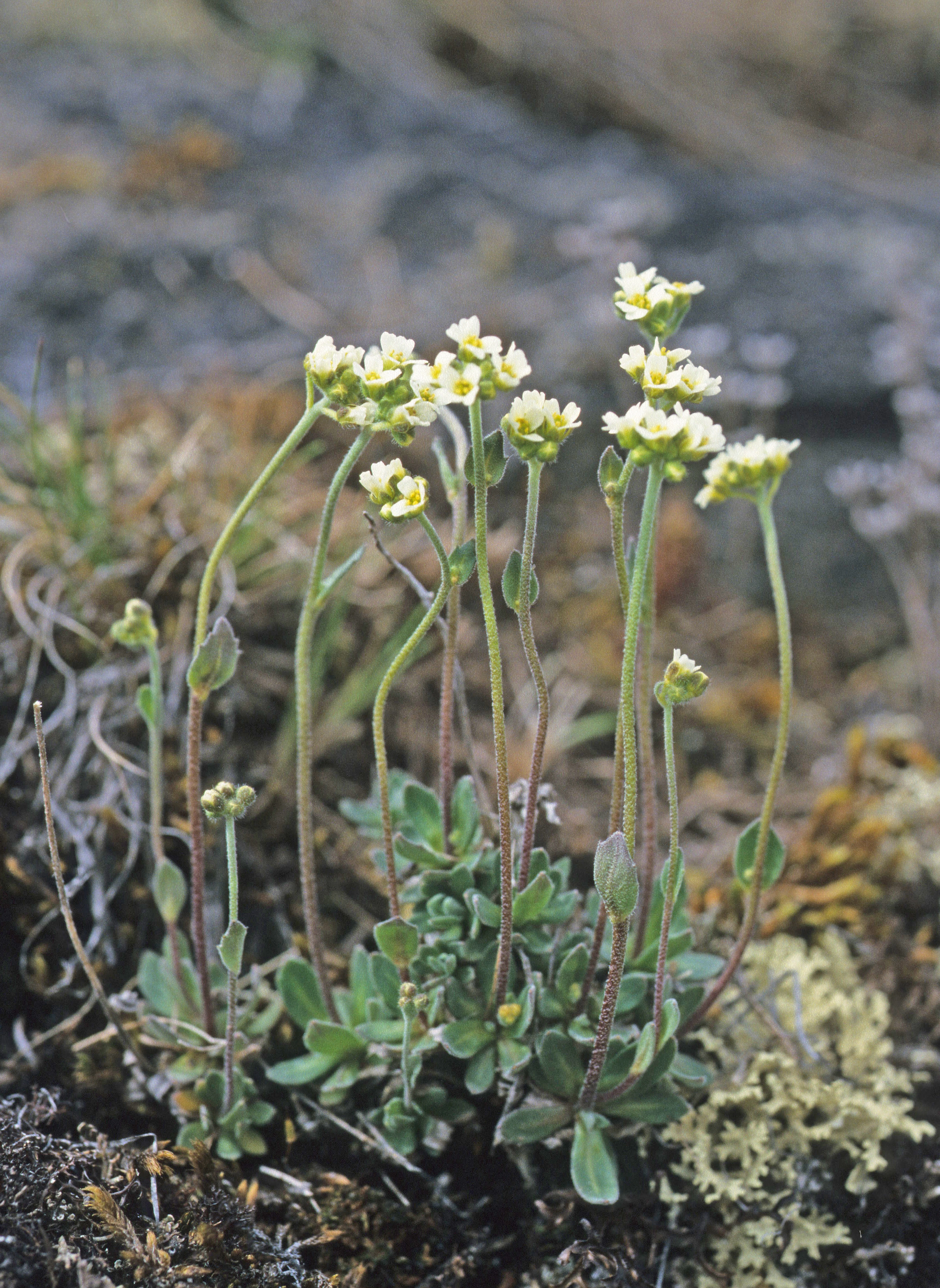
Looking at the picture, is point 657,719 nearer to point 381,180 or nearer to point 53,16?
point 381,180

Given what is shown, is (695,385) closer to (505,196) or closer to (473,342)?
(473,342)

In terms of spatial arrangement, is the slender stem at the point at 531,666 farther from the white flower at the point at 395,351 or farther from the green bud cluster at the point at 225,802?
the green bud cluster at the point at 225,802

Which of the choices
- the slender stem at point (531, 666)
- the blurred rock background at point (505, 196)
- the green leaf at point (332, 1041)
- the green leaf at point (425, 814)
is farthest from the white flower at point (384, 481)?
the blurred rock background at point (505, 196)

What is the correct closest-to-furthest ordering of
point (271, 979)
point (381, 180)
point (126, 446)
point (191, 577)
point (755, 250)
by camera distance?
1. point (271, 979)
2. point (191, 577)
3. point (126, 446)
4. point (755, 250)
5. point (381, 180)

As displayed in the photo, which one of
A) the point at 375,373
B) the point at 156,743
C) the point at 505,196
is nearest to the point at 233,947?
the point at 156,743

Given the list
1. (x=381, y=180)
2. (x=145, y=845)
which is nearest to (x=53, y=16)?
(x=381, y=180)

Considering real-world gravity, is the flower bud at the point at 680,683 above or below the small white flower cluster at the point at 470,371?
below
